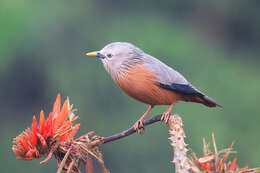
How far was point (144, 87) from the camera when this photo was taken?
1767mm

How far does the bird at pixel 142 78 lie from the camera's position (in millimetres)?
1754

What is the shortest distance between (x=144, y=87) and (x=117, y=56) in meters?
0.18

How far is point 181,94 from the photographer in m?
1.92

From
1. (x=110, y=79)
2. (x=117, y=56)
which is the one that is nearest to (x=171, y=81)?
(x=117, y=56)

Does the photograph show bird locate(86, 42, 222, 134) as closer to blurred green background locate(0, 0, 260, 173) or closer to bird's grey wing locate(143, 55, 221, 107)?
bird's grey wing locate(143, 55, 221, 107)

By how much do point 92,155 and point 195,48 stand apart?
8.47 metres

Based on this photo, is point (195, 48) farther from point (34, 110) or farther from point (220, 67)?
point (34, 110)

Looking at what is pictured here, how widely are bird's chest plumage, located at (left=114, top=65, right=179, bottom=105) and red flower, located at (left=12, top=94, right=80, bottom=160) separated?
2.26ft

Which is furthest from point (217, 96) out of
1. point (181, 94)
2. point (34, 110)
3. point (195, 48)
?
point (181, 94)

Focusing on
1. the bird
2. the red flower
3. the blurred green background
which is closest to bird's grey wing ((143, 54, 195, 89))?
the bird

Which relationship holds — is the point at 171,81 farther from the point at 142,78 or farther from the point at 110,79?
the point at 110,79

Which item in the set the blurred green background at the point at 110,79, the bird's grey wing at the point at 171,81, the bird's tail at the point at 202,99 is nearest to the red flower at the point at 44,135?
the bird's grey wing at the point at 171,81

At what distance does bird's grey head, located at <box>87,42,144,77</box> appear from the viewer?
179 cm

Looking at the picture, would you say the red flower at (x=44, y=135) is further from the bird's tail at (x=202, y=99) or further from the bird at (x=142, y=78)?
the bird's tail at (x=202, y=99)
